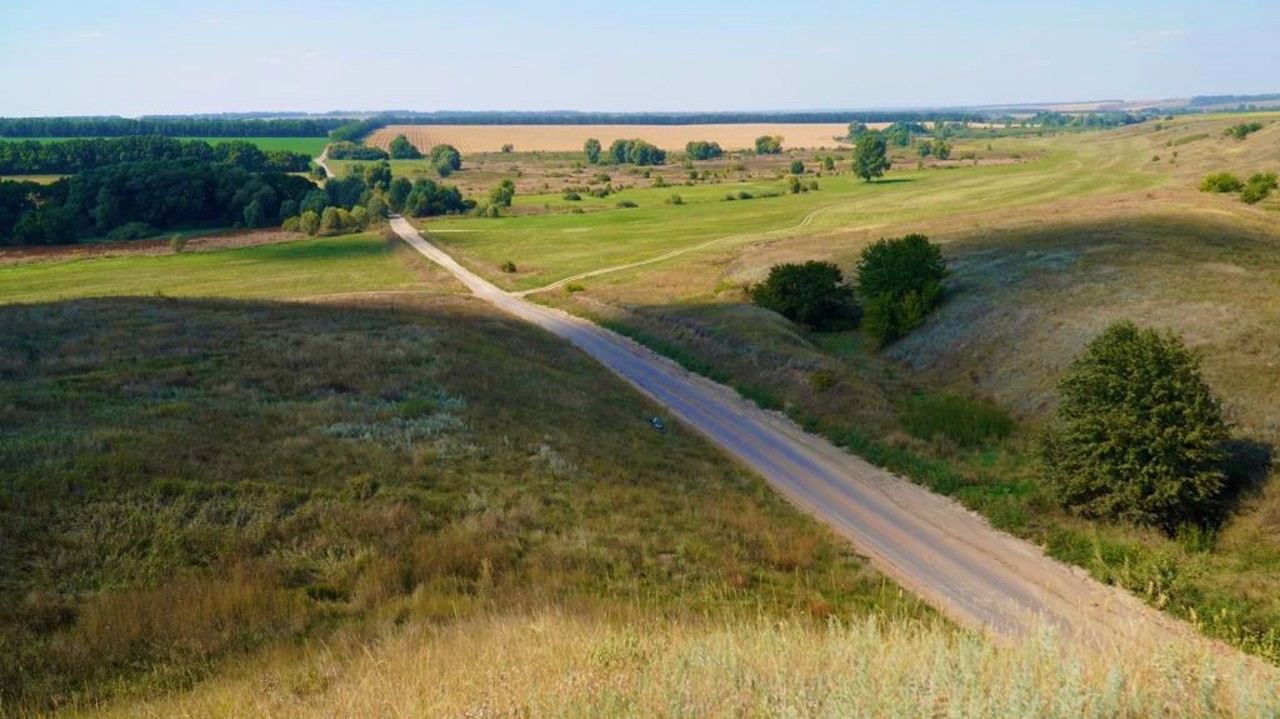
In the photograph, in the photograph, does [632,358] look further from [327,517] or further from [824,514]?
[327,517]

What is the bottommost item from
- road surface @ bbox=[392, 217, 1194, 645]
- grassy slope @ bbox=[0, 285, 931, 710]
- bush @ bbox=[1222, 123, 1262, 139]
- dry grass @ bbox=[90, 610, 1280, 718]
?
road surface @ bbox=[392, 217, 1194, 645]

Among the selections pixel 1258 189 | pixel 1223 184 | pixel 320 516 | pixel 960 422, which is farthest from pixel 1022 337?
pixel 1223 184

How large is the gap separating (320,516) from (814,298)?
41.1 meters

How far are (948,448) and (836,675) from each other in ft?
76.7

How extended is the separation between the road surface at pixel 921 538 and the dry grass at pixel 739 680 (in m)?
1.36

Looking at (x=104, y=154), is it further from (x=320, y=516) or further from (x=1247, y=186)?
(x=1247, y=186)

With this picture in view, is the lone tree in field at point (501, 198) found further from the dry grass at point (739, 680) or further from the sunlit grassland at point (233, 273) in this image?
the dry grass at point (739, 680)

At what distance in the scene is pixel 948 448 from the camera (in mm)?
27594

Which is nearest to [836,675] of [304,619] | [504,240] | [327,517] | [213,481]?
[304,619]

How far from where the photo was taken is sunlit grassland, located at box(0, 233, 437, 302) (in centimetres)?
7688

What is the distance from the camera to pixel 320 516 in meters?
15.4

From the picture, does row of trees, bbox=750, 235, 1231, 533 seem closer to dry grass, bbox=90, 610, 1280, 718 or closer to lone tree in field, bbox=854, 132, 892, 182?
dry grass, bbox=90, 610, 1280, 718

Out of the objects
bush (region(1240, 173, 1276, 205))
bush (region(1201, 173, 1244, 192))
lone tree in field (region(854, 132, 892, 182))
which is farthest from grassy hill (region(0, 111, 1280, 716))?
lone tree in field (region(854, 132, 892, 182))

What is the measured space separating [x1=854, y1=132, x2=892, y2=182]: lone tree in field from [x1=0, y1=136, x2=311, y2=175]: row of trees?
128 m
